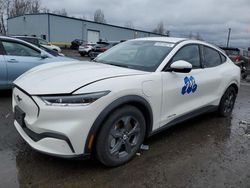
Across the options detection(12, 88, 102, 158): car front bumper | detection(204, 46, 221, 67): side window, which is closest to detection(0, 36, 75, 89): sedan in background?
detection(12, 88, 102, 158): car front bumper

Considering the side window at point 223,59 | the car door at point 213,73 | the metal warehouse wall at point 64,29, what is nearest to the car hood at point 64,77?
the car door at point 213,73

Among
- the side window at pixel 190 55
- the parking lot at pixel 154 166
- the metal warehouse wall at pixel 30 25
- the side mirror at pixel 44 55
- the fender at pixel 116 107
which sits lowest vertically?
the parking lot at pixel 154 166

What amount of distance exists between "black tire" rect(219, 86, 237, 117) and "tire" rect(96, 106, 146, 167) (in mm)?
A: 2575

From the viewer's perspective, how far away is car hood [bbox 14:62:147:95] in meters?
2.97

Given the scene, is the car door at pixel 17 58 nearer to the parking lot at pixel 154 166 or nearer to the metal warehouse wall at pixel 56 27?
the parking lot at pixel 154 166

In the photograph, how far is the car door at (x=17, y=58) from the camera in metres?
6.20

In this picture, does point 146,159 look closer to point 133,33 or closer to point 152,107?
point 152,107

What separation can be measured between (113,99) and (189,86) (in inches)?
62.9

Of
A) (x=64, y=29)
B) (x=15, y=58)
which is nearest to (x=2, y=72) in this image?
(x=15, y=58)

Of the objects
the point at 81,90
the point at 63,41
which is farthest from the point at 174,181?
the point at 63,41

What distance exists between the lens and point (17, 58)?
249 inches

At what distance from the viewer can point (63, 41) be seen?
137ft

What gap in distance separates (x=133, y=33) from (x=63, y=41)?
631 inches

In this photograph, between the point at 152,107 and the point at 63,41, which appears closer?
the point at 152,107
